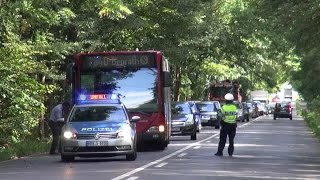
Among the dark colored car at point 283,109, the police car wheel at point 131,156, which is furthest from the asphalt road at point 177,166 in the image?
the dark colored car at point 283,109

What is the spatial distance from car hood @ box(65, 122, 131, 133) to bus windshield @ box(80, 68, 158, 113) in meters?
3.17

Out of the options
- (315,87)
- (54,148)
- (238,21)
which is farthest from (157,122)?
(238,21)

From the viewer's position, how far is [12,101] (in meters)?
21.6

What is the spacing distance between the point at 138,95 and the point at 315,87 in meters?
20.3

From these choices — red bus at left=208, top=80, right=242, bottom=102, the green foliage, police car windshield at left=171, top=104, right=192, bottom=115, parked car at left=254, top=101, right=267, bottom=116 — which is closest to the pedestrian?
the green foliage

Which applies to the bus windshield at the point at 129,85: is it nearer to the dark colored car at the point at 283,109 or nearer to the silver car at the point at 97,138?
the silver car at the point at 97,138

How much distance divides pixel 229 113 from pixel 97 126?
13.6 feet

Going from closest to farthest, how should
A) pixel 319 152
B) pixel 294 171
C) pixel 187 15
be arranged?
pixel 294 171 < pixel 319 152 < pixel 187 15

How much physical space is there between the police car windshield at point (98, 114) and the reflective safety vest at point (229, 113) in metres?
3.01

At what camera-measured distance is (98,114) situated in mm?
19094

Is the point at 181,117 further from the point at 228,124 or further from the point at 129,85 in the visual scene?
the point at 228,124

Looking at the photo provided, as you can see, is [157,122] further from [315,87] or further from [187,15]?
[315,87]

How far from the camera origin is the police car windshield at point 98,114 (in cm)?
1886

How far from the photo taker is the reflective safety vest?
20.2m
